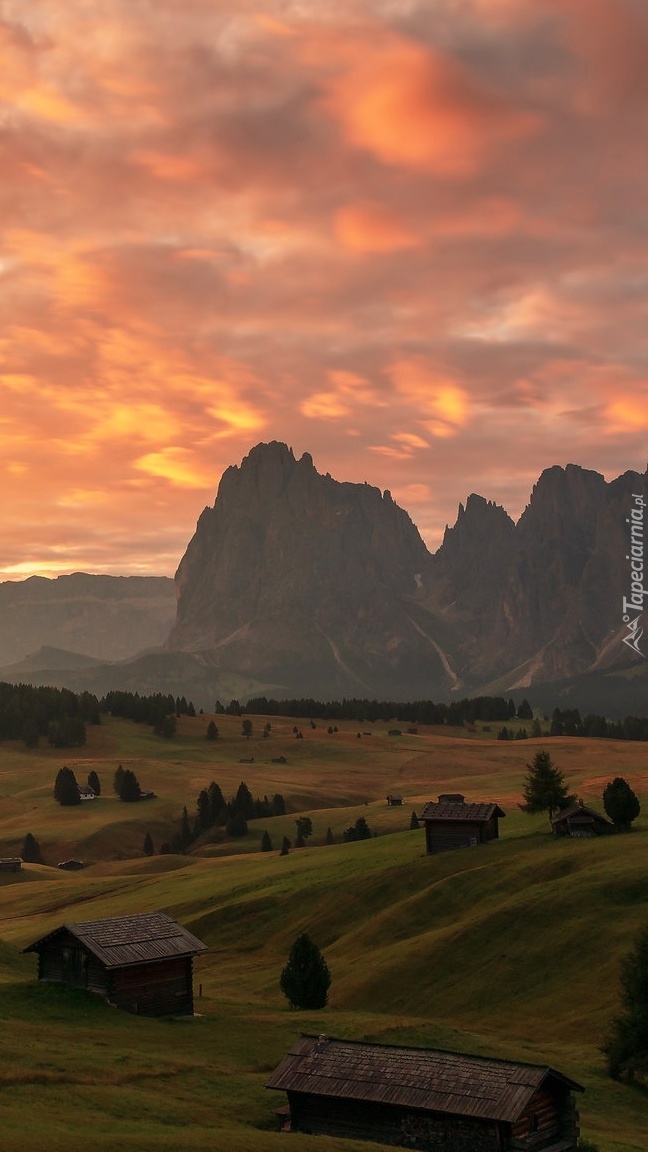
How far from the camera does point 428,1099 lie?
36.4 meters

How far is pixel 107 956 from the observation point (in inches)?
2192

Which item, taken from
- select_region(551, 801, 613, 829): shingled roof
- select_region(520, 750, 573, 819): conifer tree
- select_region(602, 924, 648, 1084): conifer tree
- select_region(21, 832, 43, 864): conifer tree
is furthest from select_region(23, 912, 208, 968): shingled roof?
select_region(21, 832, 43, 864): conifer tree

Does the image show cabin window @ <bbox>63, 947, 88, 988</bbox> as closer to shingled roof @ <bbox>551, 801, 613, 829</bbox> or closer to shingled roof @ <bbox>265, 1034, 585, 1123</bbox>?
shingled roof @ <bbox>265, 1034, 585, 1123</bbox>

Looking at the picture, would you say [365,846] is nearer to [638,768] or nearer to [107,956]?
[107,956]

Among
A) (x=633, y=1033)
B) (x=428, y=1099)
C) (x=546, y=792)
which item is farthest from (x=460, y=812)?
(x=428, y=1099)

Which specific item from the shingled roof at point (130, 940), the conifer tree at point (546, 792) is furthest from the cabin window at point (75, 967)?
the conifer tree at point (546, 792)

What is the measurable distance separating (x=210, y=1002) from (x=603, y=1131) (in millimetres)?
28398

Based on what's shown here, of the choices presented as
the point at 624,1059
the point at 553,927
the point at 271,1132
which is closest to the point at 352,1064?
the point at 271,1132

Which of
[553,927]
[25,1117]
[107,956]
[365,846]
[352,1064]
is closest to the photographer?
[25,1117]

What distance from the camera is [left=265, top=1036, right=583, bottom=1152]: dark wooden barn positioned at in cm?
3556

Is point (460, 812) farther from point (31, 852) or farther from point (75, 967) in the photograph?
point (31, 852)

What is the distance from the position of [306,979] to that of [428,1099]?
26135 millimetres

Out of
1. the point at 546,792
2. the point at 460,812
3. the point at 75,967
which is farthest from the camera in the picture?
the point at 546,792

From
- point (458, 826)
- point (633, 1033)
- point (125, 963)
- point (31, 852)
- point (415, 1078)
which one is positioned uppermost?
point (458, 826)
